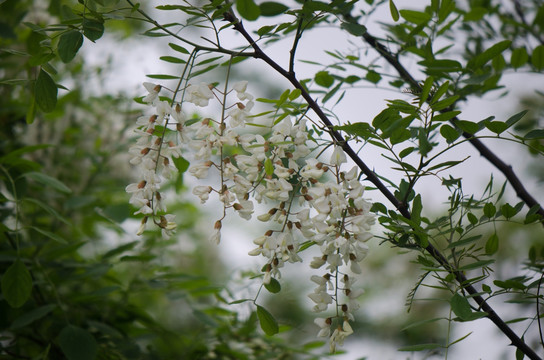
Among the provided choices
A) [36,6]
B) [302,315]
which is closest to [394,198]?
[302,315]

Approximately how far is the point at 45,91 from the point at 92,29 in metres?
0.10

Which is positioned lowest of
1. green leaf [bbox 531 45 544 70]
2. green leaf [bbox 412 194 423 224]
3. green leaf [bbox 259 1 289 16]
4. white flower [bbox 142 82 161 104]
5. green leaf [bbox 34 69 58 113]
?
green leaf [bbox 412 194 423 224]

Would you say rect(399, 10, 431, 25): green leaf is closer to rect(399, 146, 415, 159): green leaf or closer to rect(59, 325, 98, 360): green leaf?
rect(399, 146, 415, 159): green leaf

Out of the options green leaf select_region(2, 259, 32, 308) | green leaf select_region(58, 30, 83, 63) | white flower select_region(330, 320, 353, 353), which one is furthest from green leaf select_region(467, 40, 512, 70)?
green leaf select_region(2, 259, 32, 308)

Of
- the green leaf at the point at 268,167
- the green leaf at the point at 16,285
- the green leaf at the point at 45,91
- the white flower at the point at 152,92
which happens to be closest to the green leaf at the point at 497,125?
the green leaf at the point at 268,167

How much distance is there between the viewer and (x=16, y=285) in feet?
2.01

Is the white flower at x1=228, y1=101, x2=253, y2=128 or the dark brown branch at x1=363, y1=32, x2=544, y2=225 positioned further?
the dark brown branch at x1=363, y1=32, x2=544, y2=225

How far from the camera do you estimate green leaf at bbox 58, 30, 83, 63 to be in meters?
0.48

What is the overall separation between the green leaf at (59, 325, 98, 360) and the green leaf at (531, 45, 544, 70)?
2.52 ft

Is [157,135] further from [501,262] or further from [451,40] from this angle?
[501,262]

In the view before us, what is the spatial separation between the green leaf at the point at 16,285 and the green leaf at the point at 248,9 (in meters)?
0.43

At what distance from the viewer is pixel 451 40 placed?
98 cm

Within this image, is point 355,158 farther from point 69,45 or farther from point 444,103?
point 69,45

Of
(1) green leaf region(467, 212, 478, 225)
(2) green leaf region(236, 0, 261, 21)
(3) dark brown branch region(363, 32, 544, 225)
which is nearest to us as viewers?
(2) green leaf region(236, 0, 261, 21)
